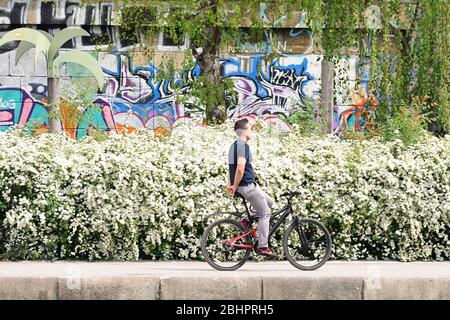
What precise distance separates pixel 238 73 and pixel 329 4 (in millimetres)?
6640

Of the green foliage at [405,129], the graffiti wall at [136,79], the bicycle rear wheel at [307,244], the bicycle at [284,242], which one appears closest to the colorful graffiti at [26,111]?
the graffiti wall at [136,79]

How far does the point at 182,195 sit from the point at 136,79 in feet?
38.4

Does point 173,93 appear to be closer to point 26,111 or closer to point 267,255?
Result: point 26,111

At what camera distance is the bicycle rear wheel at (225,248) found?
34.0 ft

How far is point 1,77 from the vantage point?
22578mm

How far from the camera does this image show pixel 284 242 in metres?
10.4

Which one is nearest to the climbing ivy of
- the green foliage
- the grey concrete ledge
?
the green foliage

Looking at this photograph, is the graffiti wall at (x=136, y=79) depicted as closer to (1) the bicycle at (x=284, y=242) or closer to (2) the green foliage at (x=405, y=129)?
(2) the green foliage at (x=405, y=129)

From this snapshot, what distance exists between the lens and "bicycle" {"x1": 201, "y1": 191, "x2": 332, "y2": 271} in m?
10.4

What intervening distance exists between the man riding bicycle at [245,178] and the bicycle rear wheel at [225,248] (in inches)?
8.7

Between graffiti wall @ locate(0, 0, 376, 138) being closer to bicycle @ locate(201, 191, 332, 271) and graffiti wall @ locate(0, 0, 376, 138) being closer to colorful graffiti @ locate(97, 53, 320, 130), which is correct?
colorful graffiti @ locate(97, 53, 320, 130)

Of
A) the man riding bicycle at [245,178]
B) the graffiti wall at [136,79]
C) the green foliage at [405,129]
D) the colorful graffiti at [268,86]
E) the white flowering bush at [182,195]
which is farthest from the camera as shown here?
the colorful graffiti at [268,86]

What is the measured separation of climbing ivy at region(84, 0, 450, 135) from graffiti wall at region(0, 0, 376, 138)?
5394mm

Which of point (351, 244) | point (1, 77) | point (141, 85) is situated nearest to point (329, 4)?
point (351, 244)
